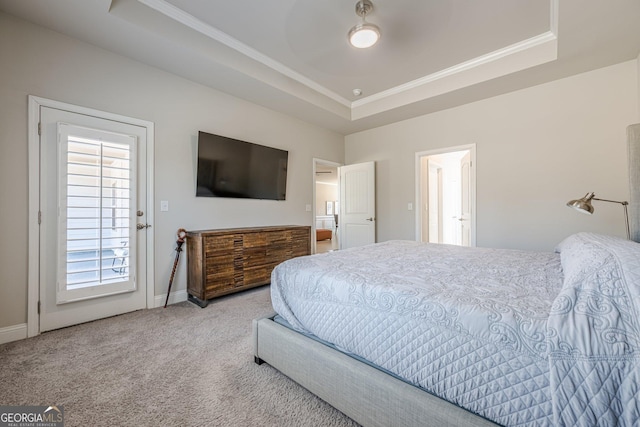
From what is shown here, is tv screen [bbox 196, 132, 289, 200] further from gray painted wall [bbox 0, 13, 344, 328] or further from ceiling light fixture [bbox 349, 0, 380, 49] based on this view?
ceiling light fixture [bbox 349, 0, 380, 49]

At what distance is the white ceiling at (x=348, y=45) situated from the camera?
2.25m

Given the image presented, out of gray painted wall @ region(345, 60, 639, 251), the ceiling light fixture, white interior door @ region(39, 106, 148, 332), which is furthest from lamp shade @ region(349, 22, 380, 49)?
white interior door @ region(39, 106, 148, 332)

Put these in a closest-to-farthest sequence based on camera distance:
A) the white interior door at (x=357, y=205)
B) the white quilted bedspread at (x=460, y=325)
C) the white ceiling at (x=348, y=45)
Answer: the white quilted bedspread at (x=460, y=325) < the white ceiling at (x=348, y=45) < the white interior door at (x=357, y=205)

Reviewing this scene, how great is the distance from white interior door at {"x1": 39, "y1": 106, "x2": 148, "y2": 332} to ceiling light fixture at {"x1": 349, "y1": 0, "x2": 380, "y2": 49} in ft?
7.81

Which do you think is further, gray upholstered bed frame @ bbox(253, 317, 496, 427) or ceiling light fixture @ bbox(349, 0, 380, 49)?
ceiling light fixture @ bbox(349, 0, 380, 49)

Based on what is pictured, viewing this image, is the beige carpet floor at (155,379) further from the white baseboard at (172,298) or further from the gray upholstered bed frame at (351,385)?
the white baseboard at (172,298)

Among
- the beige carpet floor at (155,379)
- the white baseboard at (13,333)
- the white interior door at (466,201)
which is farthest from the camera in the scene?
the white interior door at (466,201)

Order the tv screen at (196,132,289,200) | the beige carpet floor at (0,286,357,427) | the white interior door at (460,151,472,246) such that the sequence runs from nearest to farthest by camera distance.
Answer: the beige carpet floor at (0,286,357,427) < the tv screen at (196,132,289,200) < the white interior door at (460,151,472,246)

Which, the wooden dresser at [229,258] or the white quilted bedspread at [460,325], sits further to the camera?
the wooden dresser at [229,258]

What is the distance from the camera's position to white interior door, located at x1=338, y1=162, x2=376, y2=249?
485cm

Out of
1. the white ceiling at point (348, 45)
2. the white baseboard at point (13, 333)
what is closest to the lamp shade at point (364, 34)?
the white ceiling at point (348, 45)

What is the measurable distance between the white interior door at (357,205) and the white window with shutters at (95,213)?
352 cm

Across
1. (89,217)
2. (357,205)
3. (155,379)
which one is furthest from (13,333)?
(357,205)

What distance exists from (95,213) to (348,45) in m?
3.06
